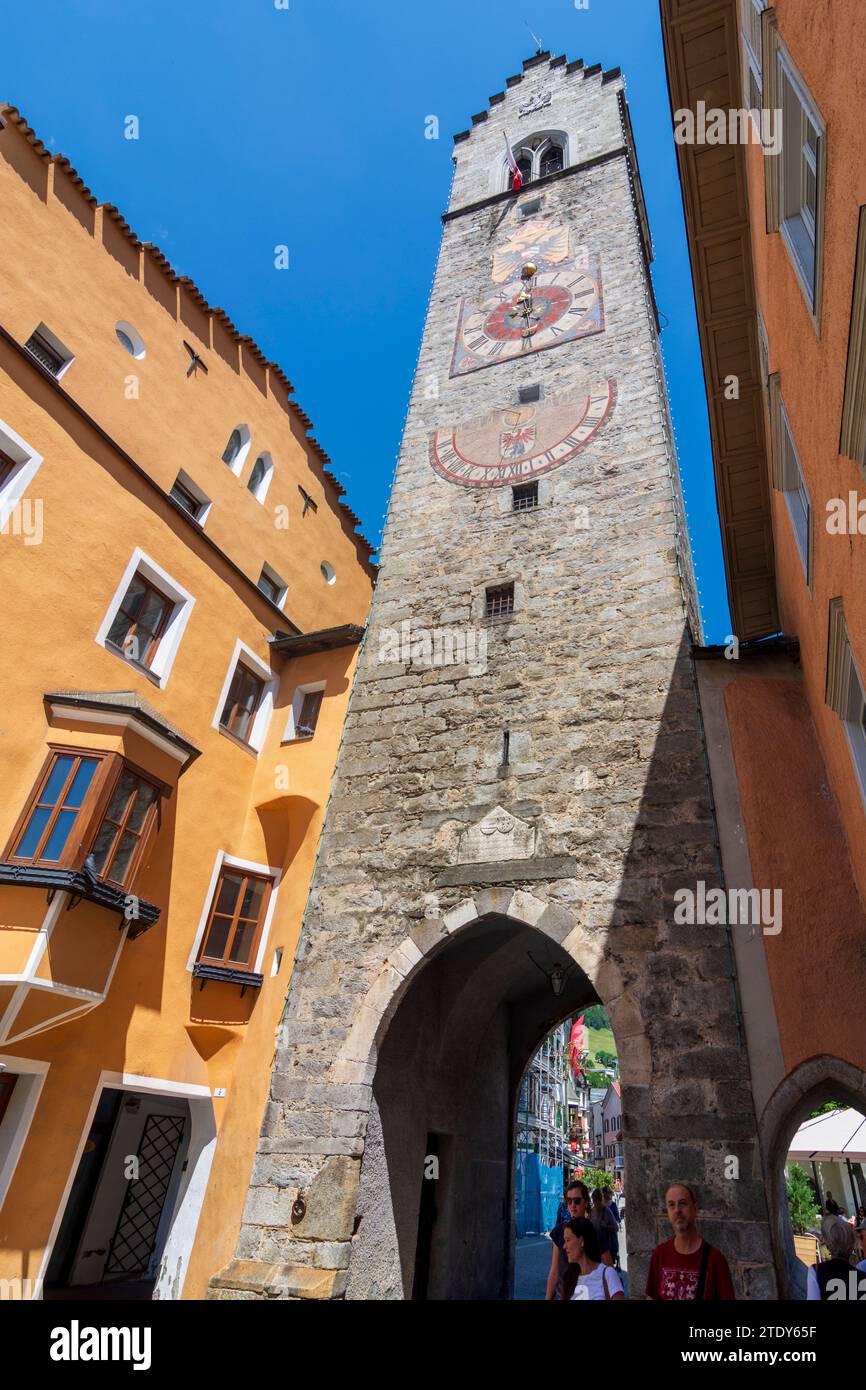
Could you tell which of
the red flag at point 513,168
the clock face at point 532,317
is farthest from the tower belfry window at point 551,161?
the clock face at point 532,317

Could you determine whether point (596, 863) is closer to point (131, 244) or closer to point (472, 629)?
point (472, 629)

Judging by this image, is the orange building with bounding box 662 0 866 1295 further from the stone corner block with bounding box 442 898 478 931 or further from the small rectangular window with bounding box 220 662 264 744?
the small rectangular window with bounding box 220 662 264 744

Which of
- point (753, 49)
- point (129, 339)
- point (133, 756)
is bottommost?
point (133, 756)

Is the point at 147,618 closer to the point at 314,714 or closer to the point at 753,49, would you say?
the point at 314,714

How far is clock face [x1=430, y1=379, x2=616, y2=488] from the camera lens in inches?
388

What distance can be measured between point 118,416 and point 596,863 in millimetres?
8175

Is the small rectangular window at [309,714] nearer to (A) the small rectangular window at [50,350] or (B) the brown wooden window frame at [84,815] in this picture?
(B) the brown wooden window frame at [84,815]

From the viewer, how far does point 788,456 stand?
6.21 metres

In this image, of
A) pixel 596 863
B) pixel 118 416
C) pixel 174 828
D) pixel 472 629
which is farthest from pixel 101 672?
pixel 596 863

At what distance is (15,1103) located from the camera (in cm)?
730

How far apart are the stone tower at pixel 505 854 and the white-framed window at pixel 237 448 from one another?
300cm

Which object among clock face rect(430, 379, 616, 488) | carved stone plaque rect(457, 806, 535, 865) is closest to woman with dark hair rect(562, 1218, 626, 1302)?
carved stone plaque rect(457, 806, 535, 865)

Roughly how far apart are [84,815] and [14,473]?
Answer: 3.76 m

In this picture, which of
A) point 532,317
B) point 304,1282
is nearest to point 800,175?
point 532,317
